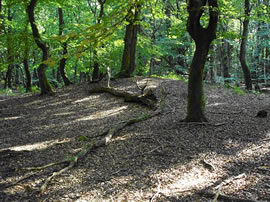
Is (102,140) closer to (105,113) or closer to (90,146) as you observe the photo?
(90,146)

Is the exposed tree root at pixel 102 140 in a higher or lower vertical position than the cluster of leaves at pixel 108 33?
lower

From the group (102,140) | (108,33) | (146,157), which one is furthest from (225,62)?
(146,157)

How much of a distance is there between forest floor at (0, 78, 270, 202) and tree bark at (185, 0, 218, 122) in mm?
415

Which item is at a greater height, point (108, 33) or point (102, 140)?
point (108, 33)

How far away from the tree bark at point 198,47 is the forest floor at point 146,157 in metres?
0.42

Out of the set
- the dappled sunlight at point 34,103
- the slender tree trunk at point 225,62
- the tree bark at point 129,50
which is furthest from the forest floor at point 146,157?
the slender tree trunk at point 225,62

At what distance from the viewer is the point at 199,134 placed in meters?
5.86

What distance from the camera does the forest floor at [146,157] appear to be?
370cm

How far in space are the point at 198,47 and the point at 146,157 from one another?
3064mm

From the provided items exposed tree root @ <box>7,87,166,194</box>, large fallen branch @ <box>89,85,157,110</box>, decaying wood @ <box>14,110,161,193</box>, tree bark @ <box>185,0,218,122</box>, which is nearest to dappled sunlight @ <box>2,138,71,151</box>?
exposed tree root @ <box>7,87,166,194</box>

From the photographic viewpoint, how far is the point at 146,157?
4926mm

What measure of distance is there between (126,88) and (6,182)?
8283 millimetres

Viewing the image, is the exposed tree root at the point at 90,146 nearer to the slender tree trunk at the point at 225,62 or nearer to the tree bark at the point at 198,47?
the tree bark at the point at 198,47

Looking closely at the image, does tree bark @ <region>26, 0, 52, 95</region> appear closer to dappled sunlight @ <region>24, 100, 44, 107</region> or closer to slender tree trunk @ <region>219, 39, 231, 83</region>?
dappled sunlight @ <region>24, 100, 44, 107</region>
